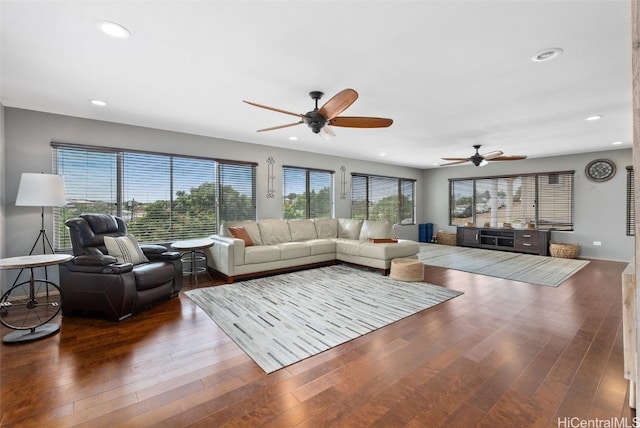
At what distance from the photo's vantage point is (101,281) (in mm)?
3002

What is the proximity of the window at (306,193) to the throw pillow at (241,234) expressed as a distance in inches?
54.5

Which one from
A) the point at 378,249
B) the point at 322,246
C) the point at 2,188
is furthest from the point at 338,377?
the point at 2,188

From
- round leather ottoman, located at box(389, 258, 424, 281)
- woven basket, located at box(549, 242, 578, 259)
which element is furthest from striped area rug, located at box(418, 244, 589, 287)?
round leather ottoman, located at box(389, 258, 424, 281)

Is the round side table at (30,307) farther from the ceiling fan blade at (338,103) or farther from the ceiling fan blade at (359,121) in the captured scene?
the ceiling fan blade at (359,121)

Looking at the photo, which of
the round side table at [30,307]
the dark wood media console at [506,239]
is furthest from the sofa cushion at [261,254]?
the dark wood media console at [506,239]

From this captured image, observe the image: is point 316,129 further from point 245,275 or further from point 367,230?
point 367,230

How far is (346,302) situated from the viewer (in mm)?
3660

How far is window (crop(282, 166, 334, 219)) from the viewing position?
21.4ft

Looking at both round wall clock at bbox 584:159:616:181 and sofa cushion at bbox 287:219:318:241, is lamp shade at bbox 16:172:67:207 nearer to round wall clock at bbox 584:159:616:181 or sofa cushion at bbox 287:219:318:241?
sofa cushion at bbox 287:219:318:241

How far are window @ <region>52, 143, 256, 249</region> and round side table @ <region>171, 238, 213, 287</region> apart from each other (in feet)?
1.13

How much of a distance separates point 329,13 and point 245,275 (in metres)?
3.90

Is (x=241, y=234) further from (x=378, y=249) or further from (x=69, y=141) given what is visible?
(x=69, y=141)

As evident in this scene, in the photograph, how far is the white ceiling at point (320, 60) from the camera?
6.29 ft

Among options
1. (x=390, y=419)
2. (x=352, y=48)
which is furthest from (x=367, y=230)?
(x=390, y=419)
